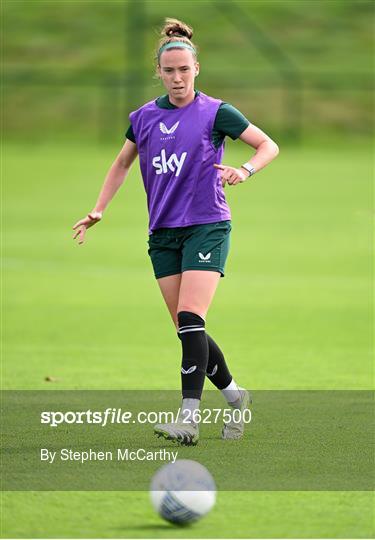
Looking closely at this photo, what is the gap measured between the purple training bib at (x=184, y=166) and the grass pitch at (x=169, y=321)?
2.00 meters

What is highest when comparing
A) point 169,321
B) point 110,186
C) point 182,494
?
point 110,186

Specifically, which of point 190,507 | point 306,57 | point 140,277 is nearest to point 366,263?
point 140,277

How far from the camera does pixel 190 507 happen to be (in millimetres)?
5918

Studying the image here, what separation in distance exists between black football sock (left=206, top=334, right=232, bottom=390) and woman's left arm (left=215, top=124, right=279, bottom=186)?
3.52 feet

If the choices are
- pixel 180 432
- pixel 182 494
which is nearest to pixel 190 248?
pixel 180 432

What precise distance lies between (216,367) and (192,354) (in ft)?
1.48

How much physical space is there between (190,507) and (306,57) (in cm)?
4254

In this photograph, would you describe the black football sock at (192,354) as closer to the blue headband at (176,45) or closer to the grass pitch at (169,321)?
the grass pitch at (169,321)

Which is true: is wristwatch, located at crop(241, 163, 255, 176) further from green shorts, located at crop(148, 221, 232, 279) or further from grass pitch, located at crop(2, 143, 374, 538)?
grass pitch, located at crop(2, 143, 374, 538)

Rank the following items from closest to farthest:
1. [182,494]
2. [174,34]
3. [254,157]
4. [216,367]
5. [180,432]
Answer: [182,494] → [180,432] → [254,157] → [174,34] → [216,367]

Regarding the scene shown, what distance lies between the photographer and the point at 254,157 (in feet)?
25.5

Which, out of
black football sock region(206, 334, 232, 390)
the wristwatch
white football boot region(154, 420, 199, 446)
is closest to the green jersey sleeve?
the wristwatch

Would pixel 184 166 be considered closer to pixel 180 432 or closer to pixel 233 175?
pixel 233 175

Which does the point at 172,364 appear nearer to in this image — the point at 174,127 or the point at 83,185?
the point at 174,127
